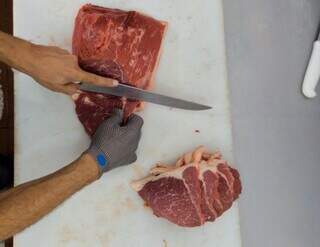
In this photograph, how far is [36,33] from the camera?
3.87 feet

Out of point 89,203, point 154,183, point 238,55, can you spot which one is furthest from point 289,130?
point 89,203

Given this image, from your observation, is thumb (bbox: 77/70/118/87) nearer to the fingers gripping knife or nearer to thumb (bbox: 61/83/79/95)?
thumb (bbox: 61/83/79/95)

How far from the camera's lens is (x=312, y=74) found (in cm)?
130

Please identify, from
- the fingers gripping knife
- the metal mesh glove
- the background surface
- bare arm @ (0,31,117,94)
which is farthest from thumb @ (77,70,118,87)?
the fingers gripping knife

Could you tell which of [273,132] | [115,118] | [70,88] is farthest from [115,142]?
[273,132]

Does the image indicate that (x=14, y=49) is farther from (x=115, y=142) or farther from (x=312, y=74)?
(x=312, y=74)

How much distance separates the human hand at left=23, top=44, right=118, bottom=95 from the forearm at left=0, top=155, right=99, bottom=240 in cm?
18

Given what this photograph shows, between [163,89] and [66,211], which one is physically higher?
[163,89]

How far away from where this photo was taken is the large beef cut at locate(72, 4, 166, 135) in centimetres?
112

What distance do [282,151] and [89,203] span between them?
0.61 metres

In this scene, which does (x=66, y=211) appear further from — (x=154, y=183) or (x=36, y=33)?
(x=36, y=33)

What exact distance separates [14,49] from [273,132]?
2.55 ft

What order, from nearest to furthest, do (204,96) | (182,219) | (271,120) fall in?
(182,219) → (204,96) → (271,120)

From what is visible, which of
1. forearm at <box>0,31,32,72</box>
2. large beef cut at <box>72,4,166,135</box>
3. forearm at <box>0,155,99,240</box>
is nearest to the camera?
forearm at <box>0,155,99,240</box>
